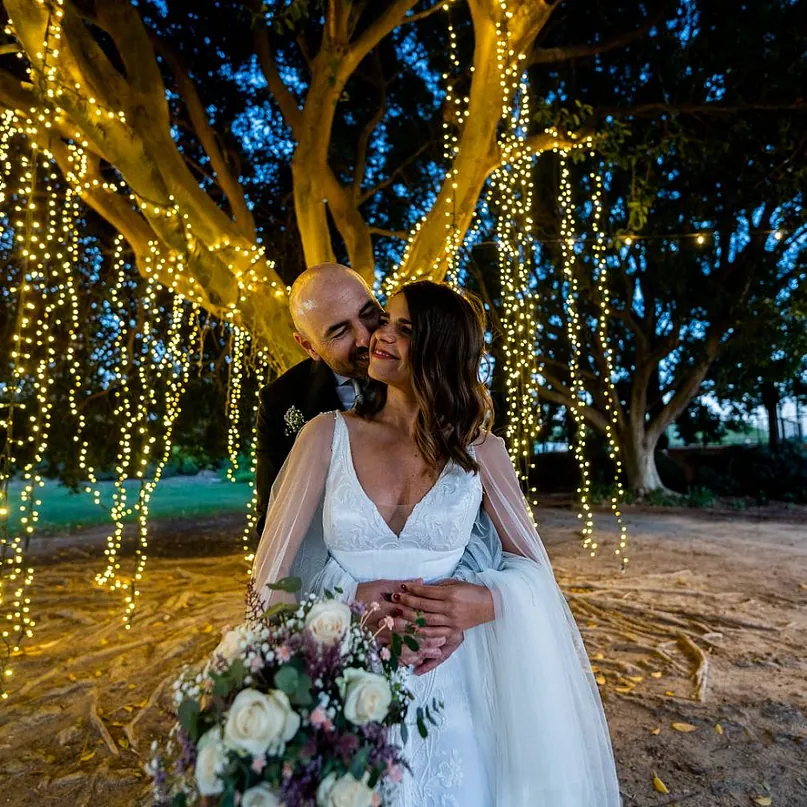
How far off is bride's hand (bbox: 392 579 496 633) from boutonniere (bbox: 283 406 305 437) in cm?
83

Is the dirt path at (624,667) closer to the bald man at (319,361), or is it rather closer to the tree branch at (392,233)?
the bald man at (319,361)

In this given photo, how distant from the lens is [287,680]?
901mm

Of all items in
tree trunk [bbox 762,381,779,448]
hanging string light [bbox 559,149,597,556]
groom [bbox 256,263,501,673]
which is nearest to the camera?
groom [bbox 256,263,501,673]

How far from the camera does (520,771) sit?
1367 mm

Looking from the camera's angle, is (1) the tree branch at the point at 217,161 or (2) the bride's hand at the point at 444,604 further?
(1) the tree branch at the point at 217,161

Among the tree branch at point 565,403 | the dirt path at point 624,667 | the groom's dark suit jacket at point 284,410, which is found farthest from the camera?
the tree branch at point 565,403

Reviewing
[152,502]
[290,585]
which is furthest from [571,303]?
[152,502]

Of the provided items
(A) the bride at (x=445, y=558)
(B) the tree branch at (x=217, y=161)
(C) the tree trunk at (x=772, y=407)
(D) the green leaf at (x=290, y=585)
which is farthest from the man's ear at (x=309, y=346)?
(C) the tree trunk at (x=772, y=407)

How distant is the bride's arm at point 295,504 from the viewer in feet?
4.63

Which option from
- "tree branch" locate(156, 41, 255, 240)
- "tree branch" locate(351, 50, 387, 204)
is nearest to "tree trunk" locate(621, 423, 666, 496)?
"tree branch" locate(351, 50, 387, 204)

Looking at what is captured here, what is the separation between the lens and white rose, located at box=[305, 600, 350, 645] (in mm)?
965

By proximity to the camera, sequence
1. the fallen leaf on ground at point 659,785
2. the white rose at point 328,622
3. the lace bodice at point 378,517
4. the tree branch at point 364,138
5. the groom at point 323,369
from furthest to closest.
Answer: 1. the tree branch at point 364,138
2. the fallen leaf on ground at point 659,785
3. the groom at point 323,369
4. the lace bodice at point 378,517
5. the white rose at point 328,622

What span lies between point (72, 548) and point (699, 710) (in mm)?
7416

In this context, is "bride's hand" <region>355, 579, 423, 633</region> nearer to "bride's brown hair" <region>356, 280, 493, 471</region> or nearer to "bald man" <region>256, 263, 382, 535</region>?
"bride's brown hair" <region>356, 280, 493, 471</region>
